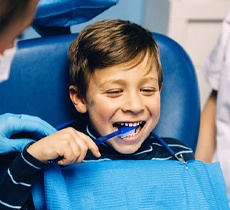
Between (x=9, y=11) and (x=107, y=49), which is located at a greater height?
(x=9, y=11)

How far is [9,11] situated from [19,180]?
0.51 m

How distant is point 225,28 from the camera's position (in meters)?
1.64

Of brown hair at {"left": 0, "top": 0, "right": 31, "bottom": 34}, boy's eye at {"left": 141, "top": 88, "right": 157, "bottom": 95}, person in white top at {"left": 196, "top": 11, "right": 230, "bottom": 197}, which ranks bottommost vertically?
person in white top at {"left": 196, "top": 11, "right": 230, "bottom": 197}

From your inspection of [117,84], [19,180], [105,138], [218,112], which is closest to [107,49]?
[117,84]

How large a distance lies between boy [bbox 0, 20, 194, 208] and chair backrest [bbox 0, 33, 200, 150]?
46 millimetres

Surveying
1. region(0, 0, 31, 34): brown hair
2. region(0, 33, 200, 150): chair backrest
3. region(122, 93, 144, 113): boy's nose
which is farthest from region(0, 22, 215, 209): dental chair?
region(0, 0, 31, 34): brown hair

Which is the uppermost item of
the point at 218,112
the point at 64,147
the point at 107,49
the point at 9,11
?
the point at 9,11

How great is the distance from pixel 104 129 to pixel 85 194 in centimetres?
15

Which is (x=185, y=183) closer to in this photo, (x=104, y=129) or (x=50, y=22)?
(x=104, y=129)

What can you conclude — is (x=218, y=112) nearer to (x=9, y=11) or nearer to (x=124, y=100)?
(x=124, y=100)

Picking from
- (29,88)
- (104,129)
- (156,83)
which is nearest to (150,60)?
(156,83)

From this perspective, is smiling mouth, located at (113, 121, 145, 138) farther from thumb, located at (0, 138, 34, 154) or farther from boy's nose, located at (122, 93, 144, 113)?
thumb, located at (0, 138, 34, 154)

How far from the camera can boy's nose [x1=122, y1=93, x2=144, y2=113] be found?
1271 mm

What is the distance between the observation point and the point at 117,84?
1.29 meters
